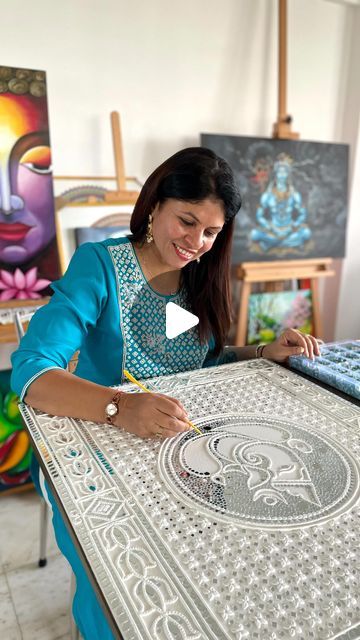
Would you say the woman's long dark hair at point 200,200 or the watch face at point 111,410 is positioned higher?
the woman's long dark hair at point 200,200

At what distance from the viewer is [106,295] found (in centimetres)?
119

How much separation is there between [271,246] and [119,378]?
1.69 metres

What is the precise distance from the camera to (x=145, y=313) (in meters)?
1.26

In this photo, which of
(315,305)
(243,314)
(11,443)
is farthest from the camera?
(315,305)

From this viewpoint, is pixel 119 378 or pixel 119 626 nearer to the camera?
pixel 119 626

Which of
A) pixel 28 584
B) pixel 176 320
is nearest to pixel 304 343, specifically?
pixel 176 320

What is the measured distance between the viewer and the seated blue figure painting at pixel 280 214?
8.70 ft

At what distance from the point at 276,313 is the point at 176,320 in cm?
163

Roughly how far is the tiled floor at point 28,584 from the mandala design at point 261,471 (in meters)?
0.99

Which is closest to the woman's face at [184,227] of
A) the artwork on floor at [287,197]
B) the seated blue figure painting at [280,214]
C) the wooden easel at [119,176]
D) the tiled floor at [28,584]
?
the wooden easel at [119,176]

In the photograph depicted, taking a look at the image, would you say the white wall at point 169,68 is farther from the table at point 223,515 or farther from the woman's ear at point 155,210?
the table at point 223,515

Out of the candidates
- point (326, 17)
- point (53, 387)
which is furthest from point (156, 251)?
point (326, 17)

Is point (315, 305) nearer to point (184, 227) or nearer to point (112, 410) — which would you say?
point (184, 227)

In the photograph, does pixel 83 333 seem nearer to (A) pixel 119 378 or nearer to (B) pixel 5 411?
(A) pixel 119 378
